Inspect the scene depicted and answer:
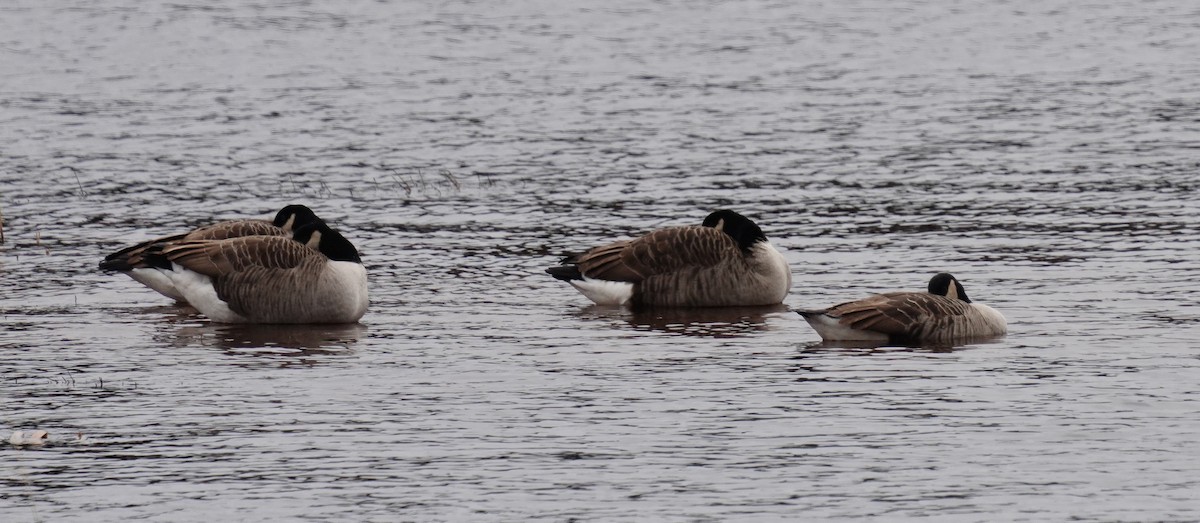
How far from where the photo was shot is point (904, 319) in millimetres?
14562

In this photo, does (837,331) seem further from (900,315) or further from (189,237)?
(189,237)

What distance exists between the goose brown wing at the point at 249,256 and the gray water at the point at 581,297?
0.51 meters

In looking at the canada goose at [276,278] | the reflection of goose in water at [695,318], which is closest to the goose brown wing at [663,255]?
the reflection of goose in water at [695,318]

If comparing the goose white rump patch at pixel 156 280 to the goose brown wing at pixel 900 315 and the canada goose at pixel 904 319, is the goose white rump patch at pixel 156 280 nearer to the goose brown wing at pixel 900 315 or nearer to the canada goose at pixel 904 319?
the canada goose at pixel 904 319

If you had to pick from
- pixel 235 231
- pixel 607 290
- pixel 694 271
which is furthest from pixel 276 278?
pixel 694 271

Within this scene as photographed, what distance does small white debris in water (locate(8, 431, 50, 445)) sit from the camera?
11398mm

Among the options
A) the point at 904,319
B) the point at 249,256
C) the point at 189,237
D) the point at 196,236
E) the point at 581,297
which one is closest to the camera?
the point at 904,319

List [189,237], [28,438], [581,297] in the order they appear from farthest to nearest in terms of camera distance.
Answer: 1. [581,297]
2. [189,237]
3. [28,438]

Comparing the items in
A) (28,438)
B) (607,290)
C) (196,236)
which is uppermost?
(196,236)

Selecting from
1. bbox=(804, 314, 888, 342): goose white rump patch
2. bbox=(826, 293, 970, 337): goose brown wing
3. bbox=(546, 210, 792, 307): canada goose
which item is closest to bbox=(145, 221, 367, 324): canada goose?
bbox=(546, 210, 792, 307): canada goose

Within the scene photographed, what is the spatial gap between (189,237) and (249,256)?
1.22 m

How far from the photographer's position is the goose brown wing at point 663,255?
16969 millimetres

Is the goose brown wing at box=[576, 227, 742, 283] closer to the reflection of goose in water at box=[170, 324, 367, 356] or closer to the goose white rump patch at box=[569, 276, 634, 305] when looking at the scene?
the goose white rump patch at box=[569, 276, 634, 305]

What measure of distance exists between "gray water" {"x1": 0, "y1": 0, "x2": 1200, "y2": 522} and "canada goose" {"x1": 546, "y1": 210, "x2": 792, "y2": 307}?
0.25 meters
